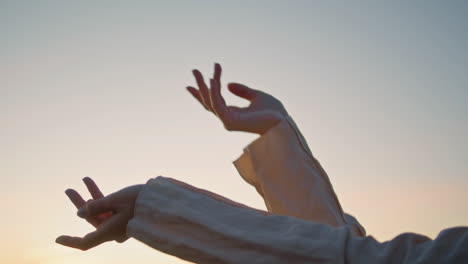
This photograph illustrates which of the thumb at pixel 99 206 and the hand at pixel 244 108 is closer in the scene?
the thumb at pixel 99 206

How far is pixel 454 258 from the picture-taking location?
1.00 metres

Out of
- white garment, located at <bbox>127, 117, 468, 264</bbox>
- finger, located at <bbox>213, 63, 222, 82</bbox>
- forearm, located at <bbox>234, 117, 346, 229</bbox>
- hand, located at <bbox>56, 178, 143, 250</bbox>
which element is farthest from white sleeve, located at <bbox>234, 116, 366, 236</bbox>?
hand, located at <bbox>56, 178, 143, 250</bbox>

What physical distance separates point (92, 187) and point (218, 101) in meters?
0.66

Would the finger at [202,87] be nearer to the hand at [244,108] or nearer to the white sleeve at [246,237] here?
the hand at [244,108]

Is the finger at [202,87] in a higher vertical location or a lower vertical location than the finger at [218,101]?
higher

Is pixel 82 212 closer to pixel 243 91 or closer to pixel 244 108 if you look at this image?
pixel 244 108

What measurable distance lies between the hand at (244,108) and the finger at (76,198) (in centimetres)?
71

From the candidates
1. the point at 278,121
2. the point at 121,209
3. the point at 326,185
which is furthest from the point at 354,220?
the point at 121,209

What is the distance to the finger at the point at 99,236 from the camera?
123cm

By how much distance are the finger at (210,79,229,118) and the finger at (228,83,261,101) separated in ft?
0.85

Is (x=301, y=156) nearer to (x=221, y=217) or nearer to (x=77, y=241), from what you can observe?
(x=221, y=217)

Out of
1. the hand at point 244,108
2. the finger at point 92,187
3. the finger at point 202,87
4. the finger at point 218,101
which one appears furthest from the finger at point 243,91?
the finger at point 92,187

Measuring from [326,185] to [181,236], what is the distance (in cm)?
98

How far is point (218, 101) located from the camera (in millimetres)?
1939
